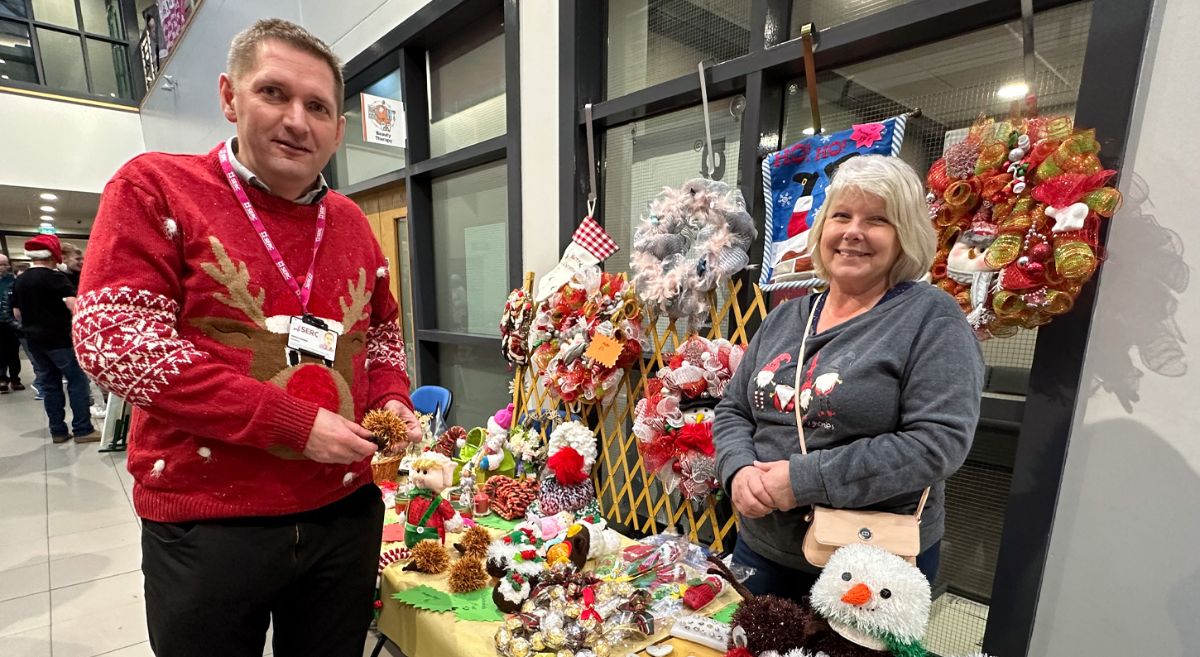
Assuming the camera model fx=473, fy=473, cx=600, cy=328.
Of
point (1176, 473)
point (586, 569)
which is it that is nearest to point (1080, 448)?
point (1176, 473)

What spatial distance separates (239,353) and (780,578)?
1080 millimetres

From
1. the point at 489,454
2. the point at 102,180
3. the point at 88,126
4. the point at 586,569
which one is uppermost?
the point at 88,126

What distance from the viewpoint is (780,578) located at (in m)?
0.94

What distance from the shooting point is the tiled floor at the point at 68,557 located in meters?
1.72

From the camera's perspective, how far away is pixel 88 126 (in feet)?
22.0

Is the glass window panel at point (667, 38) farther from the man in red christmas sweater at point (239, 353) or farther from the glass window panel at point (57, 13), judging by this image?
the glass window panel at point (57, 13)

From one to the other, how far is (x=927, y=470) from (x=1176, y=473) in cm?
61

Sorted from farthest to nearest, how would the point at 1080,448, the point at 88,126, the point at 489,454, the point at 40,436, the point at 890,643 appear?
the point at 88,126 < the point at 40,436 < the point at 489,454 < the point at 1080,448 < the point at 890,643

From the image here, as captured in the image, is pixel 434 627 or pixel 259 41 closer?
pixel 259 41

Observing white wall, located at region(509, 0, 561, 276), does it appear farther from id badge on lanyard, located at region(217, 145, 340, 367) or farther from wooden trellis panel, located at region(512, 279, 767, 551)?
id badge on lanyard, located at region(217, 145, 340, 367)

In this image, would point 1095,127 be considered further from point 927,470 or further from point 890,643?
point 890,643

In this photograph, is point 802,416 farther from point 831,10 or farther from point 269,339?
point 831,10

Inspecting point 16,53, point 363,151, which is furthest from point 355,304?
point 16,53

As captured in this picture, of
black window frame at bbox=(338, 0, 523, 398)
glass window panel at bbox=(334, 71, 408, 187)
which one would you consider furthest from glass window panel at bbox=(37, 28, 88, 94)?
black window frame at bbox=(338, 0, 523, 398)
